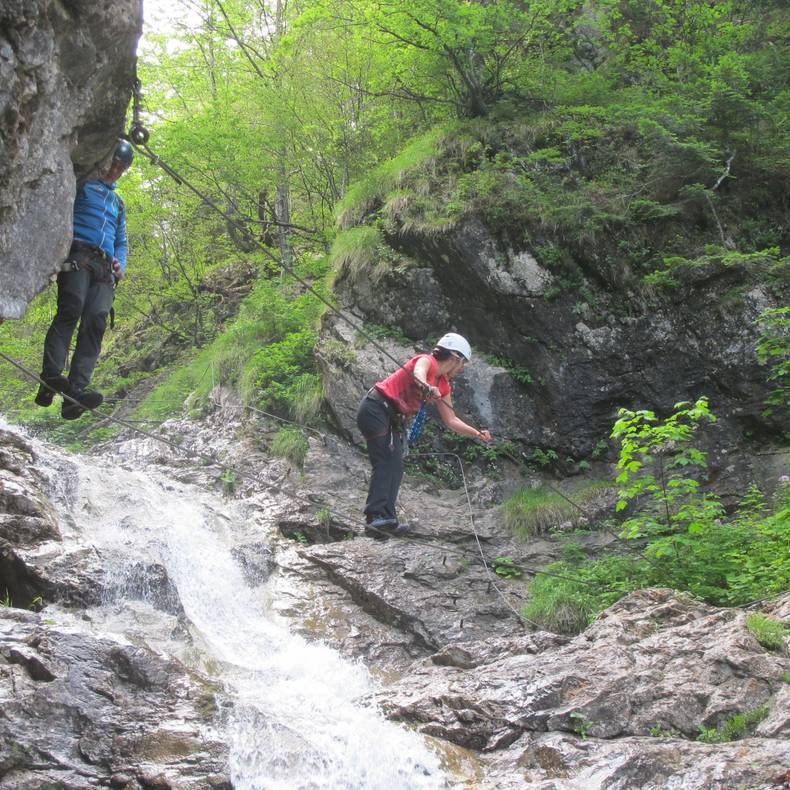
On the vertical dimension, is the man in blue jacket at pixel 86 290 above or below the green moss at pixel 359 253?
below

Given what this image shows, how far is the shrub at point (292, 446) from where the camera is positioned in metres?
10.8

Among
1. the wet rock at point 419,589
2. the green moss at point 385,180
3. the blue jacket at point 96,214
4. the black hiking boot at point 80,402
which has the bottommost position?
the wet rock at point 419,589

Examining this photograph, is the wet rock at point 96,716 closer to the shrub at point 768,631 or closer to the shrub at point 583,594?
the shrub at point 583,594

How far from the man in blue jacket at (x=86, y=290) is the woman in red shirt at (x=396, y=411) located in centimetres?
241

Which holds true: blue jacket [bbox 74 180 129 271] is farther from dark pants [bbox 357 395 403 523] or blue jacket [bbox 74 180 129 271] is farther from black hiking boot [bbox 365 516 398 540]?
black hiking boot [bbox 365 516 398 540]

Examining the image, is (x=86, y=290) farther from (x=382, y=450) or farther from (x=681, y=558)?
(x=681, y=558)

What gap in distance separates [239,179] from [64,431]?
5746 millimetres

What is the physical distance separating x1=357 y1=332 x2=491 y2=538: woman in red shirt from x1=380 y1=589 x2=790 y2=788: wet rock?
1.60m

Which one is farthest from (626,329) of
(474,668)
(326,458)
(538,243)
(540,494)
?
(474,668)

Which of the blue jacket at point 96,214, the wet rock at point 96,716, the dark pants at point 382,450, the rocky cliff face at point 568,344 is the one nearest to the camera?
the wet rock at point 96,716

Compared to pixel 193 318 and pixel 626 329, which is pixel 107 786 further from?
pixel 193 318

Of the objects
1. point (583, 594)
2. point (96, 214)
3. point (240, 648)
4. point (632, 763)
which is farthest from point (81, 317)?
point (583, 594)

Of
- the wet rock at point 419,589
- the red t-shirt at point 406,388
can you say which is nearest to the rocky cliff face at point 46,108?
the red t-shirt at point 406,388

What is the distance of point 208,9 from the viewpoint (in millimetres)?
19266
